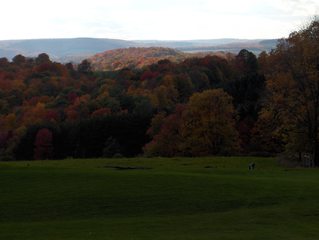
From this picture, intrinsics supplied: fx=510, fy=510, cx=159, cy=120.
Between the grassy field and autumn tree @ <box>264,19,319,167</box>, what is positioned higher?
autumn tree @ <box>264,19,319,167</box>

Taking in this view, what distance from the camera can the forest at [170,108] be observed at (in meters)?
44.9

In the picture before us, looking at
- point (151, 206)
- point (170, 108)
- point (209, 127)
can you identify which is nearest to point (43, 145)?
point (170, 108)

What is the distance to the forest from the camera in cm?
4494

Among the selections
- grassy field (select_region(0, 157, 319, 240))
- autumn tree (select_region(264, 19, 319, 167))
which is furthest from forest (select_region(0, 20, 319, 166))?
grassy field (select_region(0, 157, 319, 240))

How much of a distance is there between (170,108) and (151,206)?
79.8 meters

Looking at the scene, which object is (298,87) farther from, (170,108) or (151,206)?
(170,108)

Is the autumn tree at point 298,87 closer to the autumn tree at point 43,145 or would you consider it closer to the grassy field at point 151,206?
the grassy field at point 151,206

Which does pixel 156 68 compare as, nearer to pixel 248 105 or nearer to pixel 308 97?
pixel 248 105

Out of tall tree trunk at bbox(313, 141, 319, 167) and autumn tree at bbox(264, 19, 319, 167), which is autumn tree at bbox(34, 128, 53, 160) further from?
tall tree trunk at bbox(313, 141, 319, 167)

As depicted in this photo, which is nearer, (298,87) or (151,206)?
(151,206)

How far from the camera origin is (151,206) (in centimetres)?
2330

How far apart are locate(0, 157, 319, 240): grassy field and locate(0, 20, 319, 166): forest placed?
Result: 12.6 metres

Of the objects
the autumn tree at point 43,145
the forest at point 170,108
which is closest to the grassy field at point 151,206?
the forest at point 170,108

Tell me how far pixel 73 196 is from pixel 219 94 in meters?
38.7
